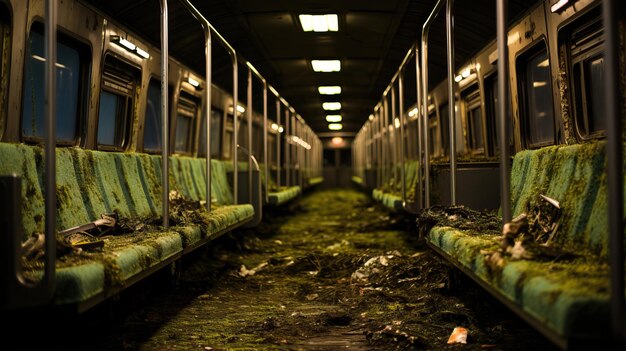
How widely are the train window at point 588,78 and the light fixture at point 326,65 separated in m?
7.82

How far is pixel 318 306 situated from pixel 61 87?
2.78 meters

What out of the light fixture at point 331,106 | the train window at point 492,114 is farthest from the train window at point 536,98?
the light fixture at point 331,106

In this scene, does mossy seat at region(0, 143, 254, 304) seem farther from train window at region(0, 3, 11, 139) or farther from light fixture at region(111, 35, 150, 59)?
light fixture at region(111, 35, 150, 59)

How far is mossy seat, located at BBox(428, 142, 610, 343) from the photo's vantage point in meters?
1.62

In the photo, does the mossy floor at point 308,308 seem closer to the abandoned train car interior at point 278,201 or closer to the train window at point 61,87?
the abandoned train car interior at point 278,201

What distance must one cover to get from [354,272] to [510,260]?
3.00 m

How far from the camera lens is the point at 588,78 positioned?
4.04m

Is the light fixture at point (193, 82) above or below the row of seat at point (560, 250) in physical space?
above

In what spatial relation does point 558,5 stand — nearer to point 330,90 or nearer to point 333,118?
point 330,90

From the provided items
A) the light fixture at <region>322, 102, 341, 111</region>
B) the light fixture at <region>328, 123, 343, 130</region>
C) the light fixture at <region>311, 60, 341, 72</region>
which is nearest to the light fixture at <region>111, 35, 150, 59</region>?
the light fixture at <region>311, 60, 341, 72</region>

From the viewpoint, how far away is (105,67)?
17.3ft

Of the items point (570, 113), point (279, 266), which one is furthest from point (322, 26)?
point (570, 113)

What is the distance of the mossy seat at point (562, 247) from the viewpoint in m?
1.62

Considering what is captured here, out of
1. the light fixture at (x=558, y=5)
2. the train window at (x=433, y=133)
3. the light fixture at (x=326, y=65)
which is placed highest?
the light fixture at (x=326, y=65)
